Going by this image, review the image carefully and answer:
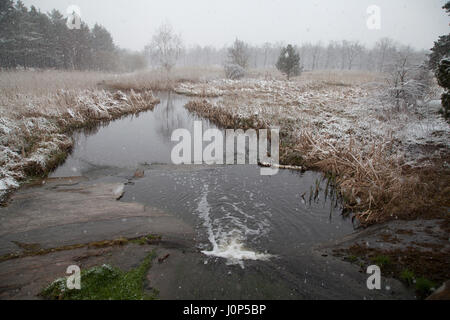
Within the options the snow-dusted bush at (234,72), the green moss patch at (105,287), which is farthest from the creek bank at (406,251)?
the snow-dusted bush at (234,72)

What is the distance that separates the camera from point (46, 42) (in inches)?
1655

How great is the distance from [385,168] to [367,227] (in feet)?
7.97

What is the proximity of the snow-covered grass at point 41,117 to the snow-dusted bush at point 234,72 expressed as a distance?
17397mm

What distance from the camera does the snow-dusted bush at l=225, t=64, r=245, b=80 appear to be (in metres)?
37.0

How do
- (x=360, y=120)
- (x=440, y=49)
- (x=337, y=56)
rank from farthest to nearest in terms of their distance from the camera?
(x=337, y=56), (x=360, y=120), (x=440, y=49)

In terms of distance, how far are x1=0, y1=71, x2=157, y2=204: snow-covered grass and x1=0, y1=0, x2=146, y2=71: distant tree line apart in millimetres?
24100

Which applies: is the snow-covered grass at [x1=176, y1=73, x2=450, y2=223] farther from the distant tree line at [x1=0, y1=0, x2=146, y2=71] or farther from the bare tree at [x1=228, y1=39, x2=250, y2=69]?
the distant tree line at [x1=0, y1=0, x2=146, y2=71]

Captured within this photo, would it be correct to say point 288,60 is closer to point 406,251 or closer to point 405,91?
point 405,91

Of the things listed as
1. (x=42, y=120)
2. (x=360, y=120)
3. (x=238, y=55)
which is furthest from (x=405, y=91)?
(x=238, y=55)

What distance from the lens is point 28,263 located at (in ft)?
14.9

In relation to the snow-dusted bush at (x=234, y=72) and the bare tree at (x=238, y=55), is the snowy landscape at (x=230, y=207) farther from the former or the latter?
the bare tree at (x=238, y=55)

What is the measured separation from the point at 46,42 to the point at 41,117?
39.9 meters

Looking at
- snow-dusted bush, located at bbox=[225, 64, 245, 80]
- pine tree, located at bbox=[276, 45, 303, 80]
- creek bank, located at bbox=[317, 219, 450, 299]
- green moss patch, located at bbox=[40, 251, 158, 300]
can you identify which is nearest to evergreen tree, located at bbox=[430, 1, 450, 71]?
creek bank, located at bbox=[317, 219, 450, 299]

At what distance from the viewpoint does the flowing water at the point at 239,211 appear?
4.62m
